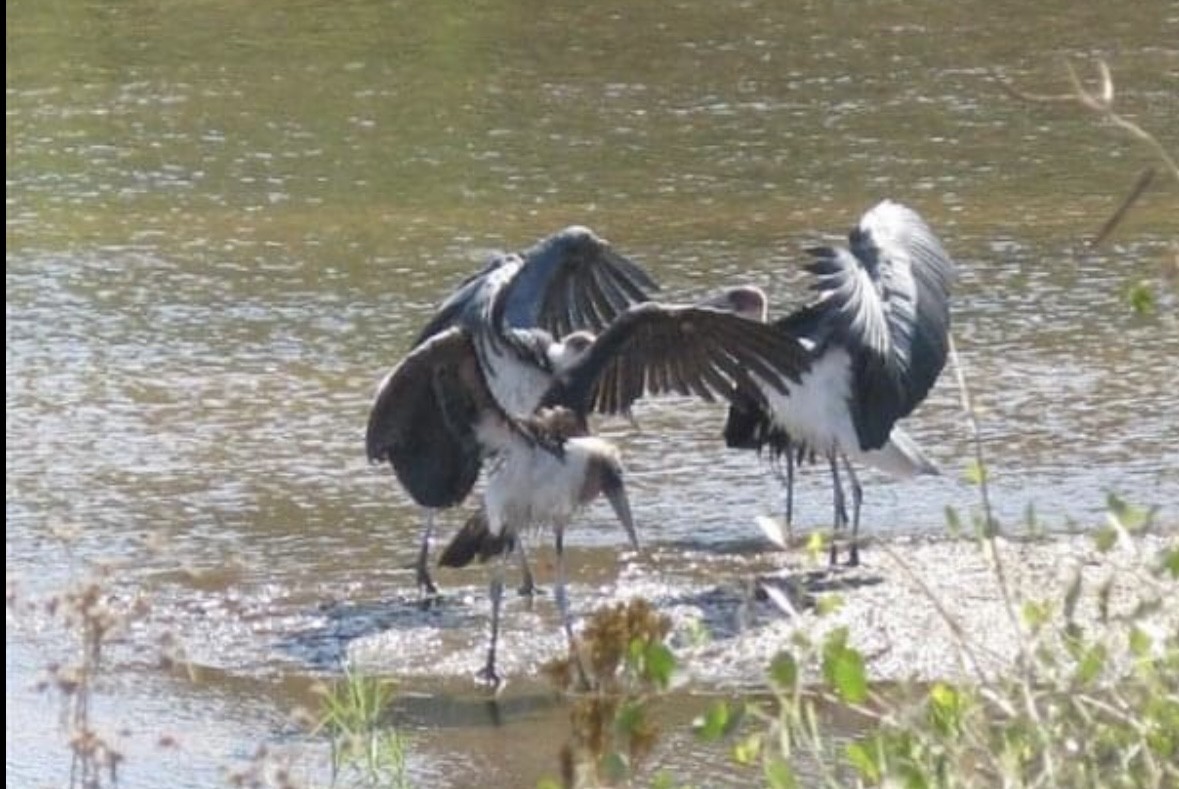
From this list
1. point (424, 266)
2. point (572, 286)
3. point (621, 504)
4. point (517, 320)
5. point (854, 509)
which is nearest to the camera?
point (621, 504)

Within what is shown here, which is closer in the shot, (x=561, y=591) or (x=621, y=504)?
(x=561, y=591)

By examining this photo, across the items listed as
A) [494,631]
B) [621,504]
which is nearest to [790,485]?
[621,504]

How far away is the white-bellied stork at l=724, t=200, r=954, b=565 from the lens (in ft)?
25.6

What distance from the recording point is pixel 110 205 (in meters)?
11.4

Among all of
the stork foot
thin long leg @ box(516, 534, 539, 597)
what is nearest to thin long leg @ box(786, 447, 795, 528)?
thin long leg @ box(516, 534, 539, 597)

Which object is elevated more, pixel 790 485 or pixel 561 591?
pixel 561 591

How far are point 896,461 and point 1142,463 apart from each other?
74 cm

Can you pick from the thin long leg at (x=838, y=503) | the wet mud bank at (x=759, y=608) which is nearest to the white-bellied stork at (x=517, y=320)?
the wet mud bank at (x=759, y=608)

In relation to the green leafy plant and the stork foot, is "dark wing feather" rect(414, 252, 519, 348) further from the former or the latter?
the green leafy plant

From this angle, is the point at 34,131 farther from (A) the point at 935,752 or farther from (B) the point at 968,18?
(A) the point at 935,752

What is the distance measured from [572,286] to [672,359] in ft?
4.02

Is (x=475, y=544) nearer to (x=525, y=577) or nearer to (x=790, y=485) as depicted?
(x=525, y=577)

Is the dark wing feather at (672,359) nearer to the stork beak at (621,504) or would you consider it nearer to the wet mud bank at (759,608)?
the stork beak at (621,504)

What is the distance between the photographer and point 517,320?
8.27 metres
